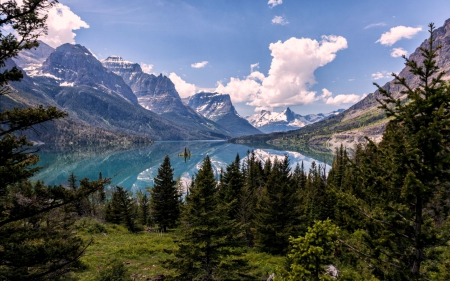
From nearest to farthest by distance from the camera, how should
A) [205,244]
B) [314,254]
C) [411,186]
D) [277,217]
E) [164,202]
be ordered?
Answer: [314,254]
[411,186]
[205,244]
[277,217]
[164,202]

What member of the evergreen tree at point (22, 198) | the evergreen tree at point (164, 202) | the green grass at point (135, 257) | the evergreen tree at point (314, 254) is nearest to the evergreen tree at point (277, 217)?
the green grass at point (135, 257)

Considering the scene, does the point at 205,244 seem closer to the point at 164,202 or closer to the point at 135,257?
the point at 135,257

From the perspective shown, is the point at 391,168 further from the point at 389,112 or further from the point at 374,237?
the point at 374,237

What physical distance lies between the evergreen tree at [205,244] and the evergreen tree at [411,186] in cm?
718

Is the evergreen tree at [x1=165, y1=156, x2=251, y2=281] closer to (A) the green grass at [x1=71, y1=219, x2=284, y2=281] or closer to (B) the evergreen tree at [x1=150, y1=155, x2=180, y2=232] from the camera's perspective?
(A) the green grass at [x1=71, y1=219, x2=284, y2=281]

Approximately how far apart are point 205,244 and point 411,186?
10.3 m

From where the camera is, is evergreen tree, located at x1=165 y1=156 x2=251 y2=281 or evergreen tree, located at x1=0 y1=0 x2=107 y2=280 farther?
evergreen tree, located at x1=165 y1=156 x2=251 y2=281

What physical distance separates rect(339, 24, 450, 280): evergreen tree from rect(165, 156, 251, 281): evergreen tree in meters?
7.18

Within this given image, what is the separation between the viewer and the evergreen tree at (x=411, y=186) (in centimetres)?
762

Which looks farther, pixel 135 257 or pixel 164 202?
pixel 164 202

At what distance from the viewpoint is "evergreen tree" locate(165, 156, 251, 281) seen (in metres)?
13.2

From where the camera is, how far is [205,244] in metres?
13.4

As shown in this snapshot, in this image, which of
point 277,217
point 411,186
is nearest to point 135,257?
point 277,217

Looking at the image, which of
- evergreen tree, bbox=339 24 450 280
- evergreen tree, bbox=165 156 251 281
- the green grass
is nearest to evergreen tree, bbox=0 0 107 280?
evergreen tree, bbox=165 156 251 281
